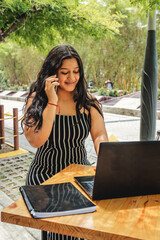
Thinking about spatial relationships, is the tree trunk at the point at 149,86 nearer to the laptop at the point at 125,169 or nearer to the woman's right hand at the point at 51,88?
the woman's right hand at the point at 51,88

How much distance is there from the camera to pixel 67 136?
173 centimetres

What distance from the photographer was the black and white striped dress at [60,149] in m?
1.69

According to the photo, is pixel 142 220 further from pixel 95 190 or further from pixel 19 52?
pixel 19 52

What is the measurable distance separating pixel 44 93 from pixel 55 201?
2.93 ft

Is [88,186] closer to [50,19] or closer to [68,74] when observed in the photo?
[68,74]

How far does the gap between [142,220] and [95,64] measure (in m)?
17.7

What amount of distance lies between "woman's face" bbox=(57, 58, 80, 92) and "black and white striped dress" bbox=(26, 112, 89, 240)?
21 centimetres

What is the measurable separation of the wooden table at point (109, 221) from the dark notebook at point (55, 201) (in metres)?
0.02

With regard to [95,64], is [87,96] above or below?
below

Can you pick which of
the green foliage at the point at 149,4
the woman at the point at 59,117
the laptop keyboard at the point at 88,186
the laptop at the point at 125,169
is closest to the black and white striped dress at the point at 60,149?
the woman at the point at 59,117

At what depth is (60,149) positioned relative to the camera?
1718 mm

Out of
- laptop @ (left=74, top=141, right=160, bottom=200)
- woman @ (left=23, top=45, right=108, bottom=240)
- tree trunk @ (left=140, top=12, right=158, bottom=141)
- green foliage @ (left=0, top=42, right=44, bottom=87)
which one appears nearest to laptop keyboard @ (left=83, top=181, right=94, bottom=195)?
laptop @ (left=74, top=141, right=160, bottom=200)

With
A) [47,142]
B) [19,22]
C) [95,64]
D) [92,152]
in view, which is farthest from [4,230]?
[95,64]

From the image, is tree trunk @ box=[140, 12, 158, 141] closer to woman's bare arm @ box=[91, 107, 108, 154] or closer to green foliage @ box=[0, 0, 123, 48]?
green foliage @ box=[0, 0, 123, 48]
